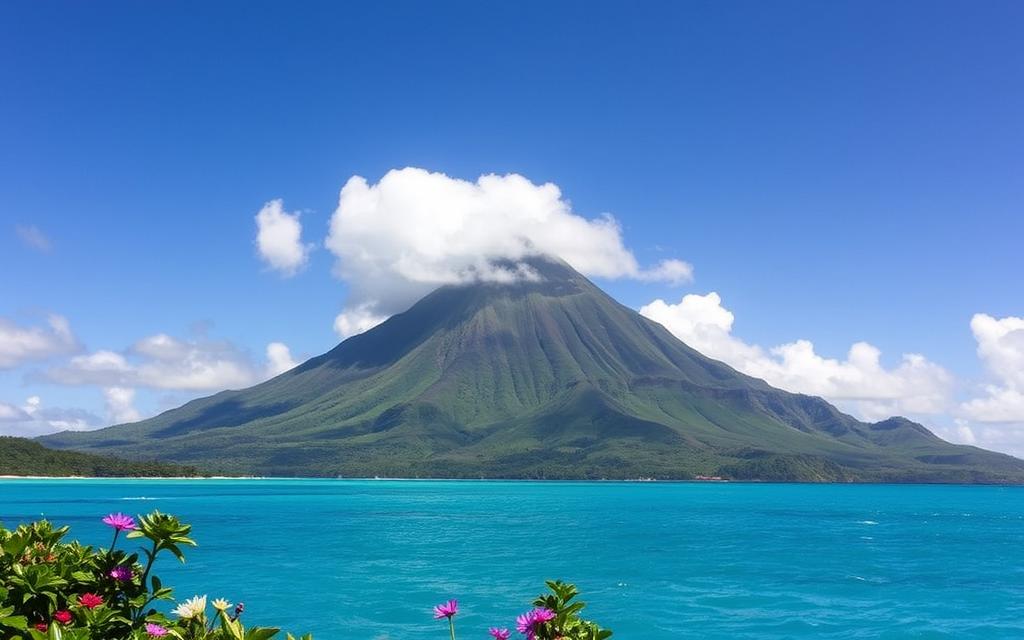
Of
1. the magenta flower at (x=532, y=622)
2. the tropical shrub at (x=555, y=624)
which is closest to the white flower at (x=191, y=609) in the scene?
the tropical shrub at (x=555, y=624)

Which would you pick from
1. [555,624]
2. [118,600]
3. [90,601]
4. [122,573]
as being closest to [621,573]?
[555,624]

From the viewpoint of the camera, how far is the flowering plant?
22.8 ft

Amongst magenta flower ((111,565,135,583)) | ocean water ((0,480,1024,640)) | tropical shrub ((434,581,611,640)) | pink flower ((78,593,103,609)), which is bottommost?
ocean water ((0,480,1024,640))

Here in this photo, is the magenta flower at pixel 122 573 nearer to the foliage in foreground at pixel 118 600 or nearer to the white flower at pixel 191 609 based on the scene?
the foliage in foreground at pixel 118 600

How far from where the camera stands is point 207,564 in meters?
61.3

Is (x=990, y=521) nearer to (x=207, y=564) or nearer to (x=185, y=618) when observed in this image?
(x=207, y=564)

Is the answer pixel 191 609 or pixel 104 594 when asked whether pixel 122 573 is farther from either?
pixel 191 609

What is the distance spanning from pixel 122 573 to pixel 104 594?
0.92 feet

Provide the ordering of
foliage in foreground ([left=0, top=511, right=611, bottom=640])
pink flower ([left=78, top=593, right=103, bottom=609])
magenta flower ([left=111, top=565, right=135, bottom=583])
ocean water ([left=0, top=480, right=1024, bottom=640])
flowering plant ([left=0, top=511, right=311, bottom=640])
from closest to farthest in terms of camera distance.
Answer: flowering plant ([left=0, top=511, right=311, bottom=640]) → foliage in foreground ([left=0, top=511, right=611, bottom=640]) → pink flower ([left=78, top=593, right=103, bottom=609]) → magenta flower ([left=111, top=565, right=135, bottom=583]) → ocean water ([left=0, top=480, right=1024, bottom=640])

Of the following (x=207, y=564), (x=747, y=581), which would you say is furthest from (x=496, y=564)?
(x=207, y=564)

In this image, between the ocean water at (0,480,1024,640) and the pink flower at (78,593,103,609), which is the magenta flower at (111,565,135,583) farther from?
the ocean water at (0,480,1024,640)

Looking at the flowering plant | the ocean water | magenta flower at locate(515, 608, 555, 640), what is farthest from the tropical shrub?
the ocean water

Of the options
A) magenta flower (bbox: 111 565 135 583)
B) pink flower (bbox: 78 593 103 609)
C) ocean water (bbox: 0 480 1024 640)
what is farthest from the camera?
ocean water (bbox: 0 480 1024 640)

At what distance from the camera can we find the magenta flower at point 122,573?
7812mm
